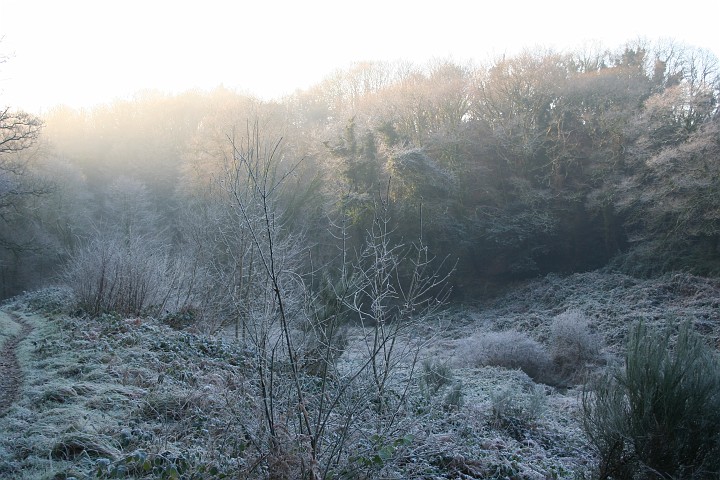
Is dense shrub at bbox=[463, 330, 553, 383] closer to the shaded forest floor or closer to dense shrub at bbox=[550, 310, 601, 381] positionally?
dense shrub at bbox=[550, 310, 601, 381]

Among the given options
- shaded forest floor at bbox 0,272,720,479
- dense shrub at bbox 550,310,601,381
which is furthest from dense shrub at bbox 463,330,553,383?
shaded forest floor at bbox 0,272,720,479

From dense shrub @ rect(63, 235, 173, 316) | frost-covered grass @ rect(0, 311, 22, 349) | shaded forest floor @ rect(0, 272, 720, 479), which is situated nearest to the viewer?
shaded forest floor @ rect(0, 272, 720, 479)

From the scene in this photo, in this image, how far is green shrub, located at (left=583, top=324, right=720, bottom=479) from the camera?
486 cm

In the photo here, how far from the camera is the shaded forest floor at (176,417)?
458 centimetres

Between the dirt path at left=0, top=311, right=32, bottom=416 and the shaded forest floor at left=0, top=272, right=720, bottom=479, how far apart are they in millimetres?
76

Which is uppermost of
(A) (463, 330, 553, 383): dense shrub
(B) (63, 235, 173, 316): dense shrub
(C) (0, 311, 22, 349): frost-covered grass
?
(B) (63, 235, 173, 316): dense shrub

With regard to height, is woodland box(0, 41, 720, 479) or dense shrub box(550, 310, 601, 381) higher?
woodland box(0, 41, 720, 479)

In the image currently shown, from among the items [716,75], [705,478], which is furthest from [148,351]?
[716,75]

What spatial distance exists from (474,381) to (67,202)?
2927cm

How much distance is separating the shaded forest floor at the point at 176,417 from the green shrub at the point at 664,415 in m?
0.53

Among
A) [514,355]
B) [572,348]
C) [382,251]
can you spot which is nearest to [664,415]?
[382,251]

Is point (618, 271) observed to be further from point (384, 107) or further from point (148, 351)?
point (148, 351)

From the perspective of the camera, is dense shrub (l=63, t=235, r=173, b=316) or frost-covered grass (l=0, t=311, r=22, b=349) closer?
frost-covered grass (l=0, t=311, r=22, b=349)

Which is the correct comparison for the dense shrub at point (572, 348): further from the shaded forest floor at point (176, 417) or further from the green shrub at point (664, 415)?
the green shrub at point (664, 415)
